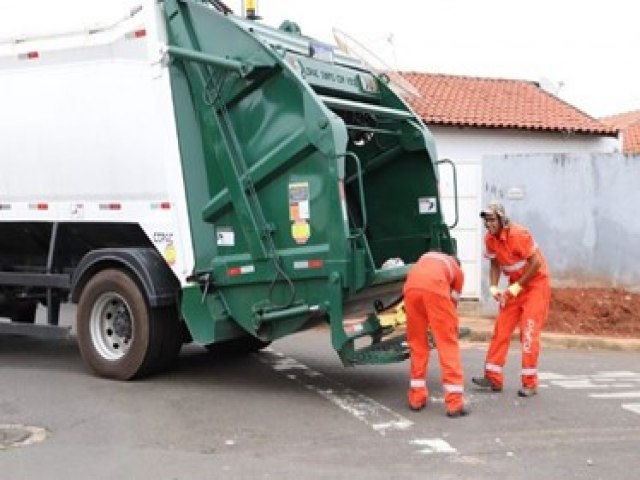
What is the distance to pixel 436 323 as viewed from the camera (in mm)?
6062

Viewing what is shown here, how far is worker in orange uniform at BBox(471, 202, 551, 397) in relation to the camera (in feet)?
22.2

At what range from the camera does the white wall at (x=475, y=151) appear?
11953 mm

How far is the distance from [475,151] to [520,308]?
44.4 feet

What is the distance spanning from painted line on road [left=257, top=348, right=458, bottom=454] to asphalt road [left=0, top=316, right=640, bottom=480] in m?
0.01

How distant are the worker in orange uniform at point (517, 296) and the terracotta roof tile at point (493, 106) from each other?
12190 mm

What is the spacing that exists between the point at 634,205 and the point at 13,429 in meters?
8.55

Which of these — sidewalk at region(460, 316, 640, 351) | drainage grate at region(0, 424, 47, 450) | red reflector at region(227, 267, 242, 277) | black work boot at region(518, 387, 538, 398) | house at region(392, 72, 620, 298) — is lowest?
sidewalk at region(460, 316, 640, 351)

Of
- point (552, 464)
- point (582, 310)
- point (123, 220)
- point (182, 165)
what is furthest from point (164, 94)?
point (582, 310)

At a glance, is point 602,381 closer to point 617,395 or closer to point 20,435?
point 617,395

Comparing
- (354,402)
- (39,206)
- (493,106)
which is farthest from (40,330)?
(493,106)

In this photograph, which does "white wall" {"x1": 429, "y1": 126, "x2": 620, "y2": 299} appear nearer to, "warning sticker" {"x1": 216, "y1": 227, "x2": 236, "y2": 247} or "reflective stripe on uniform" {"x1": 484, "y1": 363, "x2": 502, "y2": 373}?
"reflective stripe on uniform" {"x1": 484, "y1": 363, "x2": 502, "y2": 373}

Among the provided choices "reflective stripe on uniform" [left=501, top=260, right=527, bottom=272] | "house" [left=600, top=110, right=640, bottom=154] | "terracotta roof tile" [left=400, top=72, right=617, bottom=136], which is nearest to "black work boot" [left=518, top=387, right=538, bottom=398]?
"reflective stripe on uniform" [left=501, top=260, right=527, bottom=272]

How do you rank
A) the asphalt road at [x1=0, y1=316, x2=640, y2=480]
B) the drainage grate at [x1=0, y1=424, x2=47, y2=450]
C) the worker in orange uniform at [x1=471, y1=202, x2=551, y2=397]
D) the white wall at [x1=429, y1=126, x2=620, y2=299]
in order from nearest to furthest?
the asphalt road at [x1=0, y1=316, x2=640, y2=480] → the drainage grate at [x1=0, y1=424, x2=47, y2=450] → the worker in orange uniform at [x1=471, y1=202, x2=551, y2=397] → the white wall at [x1=429, y1=126, x2=620, y2=299]

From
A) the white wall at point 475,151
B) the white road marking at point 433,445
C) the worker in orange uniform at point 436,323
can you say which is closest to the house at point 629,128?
the white wall at point 475,151
